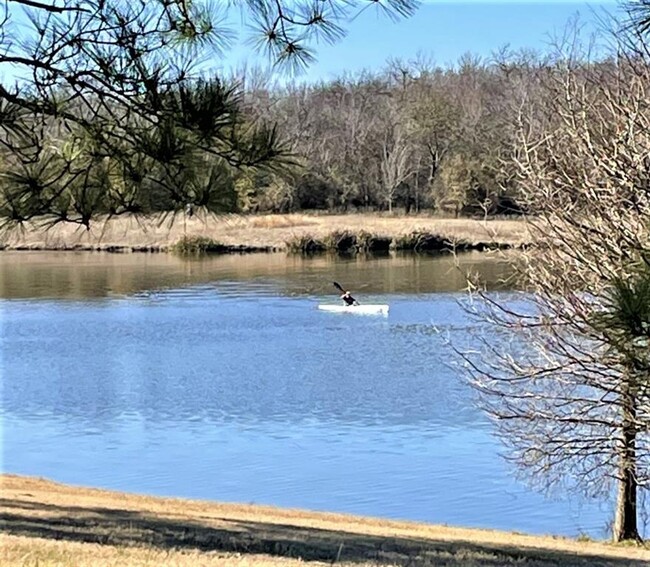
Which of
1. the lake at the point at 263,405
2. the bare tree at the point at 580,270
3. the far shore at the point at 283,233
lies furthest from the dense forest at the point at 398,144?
the bare tree at the point at 580,270

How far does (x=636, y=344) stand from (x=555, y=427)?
727 centimetres

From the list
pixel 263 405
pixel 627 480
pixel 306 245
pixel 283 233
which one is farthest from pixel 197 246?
pixel 627 480

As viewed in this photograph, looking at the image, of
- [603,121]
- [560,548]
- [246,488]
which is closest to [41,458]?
[246,488]

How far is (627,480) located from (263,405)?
7.57m

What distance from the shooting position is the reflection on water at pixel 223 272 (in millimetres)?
31547

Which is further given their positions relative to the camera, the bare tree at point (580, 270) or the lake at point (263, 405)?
the lake at point (263, 405)

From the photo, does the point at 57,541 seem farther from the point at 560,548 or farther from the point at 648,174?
the point at 648,174

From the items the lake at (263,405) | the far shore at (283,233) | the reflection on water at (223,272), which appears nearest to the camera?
the lake at (263,405)

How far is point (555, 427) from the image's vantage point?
1090 centimetres

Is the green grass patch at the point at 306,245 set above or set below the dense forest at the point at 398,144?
below

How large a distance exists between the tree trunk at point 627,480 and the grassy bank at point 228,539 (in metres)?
0.59

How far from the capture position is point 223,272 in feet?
120

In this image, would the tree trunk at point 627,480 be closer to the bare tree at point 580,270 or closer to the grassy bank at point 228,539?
the bare tree at point 580,270

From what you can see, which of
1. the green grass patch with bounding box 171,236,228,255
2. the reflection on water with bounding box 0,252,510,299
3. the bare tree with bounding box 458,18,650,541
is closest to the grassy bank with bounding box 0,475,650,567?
the bare tree with bounding box 458,18,650,541
